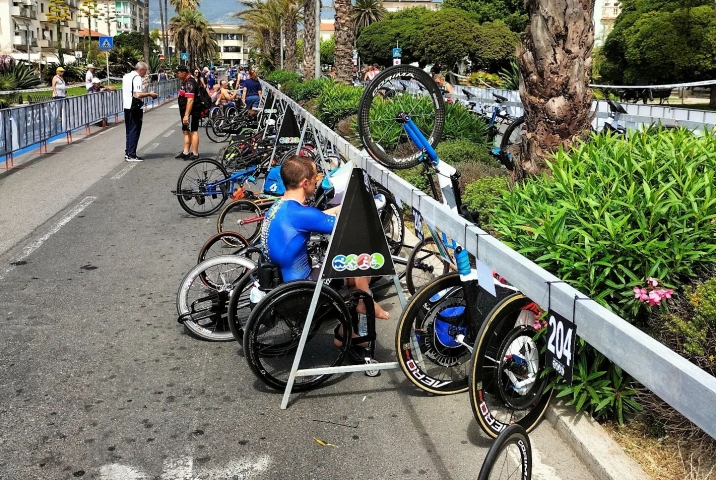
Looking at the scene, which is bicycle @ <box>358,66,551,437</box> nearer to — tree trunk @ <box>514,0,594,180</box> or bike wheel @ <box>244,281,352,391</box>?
bike wheel @ <box>244,281,352,391</box>

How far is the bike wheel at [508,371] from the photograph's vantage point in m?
3.94

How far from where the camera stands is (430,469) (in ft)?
13.4

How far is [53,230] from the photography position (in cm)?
980

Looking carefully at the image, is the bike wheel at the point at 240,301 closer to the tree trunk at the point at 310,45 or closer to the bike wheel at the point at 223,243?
the bike wheel at the point at 223,243

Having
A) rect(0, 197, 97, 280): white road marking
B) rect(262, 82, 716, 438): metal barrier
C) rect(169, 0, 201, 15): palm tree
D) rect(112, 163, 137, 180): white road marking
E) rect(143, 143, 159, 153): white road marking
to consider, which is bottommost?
rect(0, 197, 97, 280): white road marking

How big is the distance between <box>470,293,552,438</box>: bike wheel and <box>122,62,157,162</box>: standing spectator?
43.8 ft

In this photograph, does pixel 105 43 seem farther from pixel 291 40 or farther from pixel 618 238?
pixel 618 238

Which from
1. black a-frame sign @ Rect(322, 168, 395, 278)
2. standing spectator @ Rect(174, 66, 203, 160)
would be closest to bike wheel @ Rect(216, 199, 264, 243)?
black a-frame sign @ Rect(322, 168, 395, 278)

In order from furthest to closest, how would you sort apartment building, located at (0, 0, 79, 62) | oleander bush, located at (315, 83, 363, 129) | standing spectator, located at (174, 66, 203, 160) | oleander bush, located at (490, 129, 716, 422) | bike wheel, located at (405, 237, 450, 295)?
apartment building, located at (0, 0, 79, 62), oleander bush, located at (315, 83, 363, 129), standing spectator, located at (174, 66, 203, 160), bike wheel, located at (405, 237, 450, 295), oleander bush, located at (490, 129, 716, 422)

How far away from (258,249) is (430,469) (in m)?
2.38

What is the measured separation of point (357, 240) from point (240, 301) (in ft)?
4.53

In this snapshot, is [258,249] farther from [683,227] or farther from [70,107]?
[70,107]

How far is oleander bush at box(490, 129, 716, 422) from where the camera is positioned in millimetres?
4340

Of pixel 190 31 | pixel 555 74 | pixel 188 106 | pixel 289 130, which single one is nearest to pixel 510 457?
pixel 555 74
